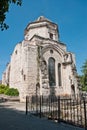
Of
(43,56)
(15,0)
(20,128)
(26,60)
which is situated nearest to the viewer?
(15,0)

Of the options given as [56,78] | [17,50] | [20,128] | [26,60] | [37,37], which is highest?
[37,37]

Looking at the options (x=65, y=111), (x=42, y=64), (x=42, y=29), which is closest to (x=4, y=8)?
(x=65, y=111)

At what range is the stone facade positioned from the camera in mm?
28844

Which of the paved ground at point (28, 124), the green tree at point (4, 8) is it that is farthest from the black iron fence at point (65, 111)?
the green tree at point (4, 8)

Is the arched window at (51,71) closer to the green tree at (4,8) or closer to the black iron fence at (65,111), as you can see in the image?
the black iron fence at (65,111)

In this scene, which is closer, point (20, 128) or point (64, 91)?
point (20, 128)

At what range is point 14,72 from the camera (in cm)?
3325

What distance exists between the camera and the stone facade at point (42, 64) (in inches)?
1136

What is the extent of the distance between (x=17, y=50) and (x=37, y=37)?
14.3 feet

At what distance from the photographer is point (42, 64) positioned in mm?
29906

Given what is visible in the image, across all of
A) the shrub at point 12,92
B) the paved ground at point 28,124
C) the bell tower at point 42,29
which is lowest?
the paved ground at point 28,124

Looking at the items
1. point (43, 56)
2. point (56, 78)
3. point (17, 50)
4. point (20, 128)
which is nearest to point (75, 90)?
point (56, 78)

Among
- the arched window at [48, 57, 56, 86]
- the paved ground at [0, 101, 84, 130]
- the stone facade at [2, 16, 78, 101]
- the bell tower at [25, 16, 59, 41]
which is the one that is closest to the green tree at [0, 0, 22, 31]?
the paved ground at [0, 101, 84, 130]

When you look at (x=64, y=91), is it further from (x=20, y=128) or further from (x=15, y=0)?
(x=15, y=0)
